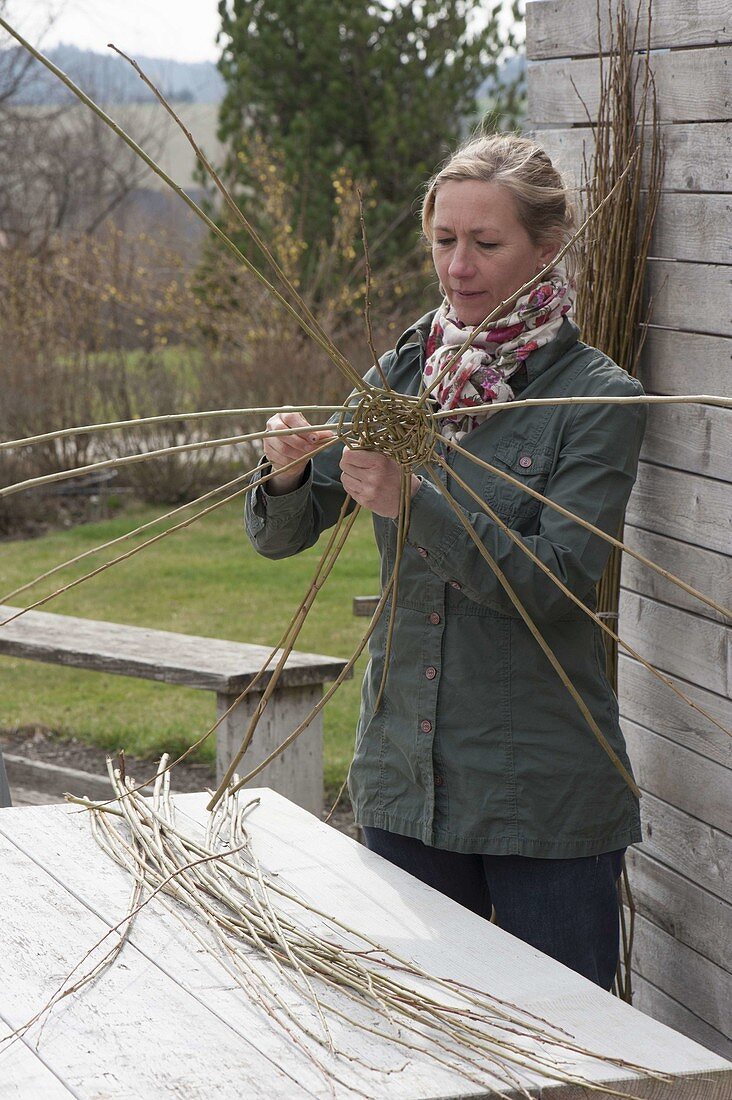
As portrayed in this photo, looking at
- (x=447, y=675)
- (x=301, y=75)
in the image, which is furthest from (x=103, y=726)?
(x=301, y=75)

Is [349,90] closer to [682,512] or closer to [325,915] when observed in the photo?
[682,512]

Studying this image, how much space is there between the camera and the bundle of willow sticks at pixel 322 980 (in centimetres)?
125

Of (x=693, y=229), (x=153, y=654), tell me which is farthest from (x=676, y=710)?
(x=153, y=654)

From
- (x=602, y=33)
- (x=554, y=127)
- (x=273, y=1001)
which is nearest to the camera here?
(x=273, y=1001)

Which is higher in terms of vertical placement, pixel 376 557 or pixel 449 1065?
pixel 449 1065

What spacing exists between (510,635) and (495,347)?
0.40m

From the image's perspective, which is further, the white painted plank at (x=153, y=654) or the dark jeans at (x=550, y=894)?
the white painted plank at (x=153, y=654)

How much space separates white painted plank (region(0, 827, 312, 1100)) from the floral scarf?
0.82 meters

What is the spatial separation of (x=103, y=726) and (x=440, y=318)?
3.26 m

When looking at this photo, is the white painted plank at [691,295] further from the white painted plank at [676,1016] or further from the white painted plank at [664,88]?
the white painted plank at [676,1016]

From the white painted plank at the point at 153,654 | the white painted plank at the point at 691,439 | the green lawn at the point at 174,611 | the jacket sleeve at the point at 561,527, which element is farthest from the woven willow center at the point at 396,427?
the green lawn at the point at 174,611

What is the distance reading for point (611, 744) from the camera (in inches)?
72.0

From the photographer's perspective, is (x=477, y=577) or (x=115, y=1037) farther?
(x=477, y=577)

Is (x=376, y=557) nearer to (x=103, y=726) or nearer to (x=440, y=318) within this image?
(x=103, y=726)
